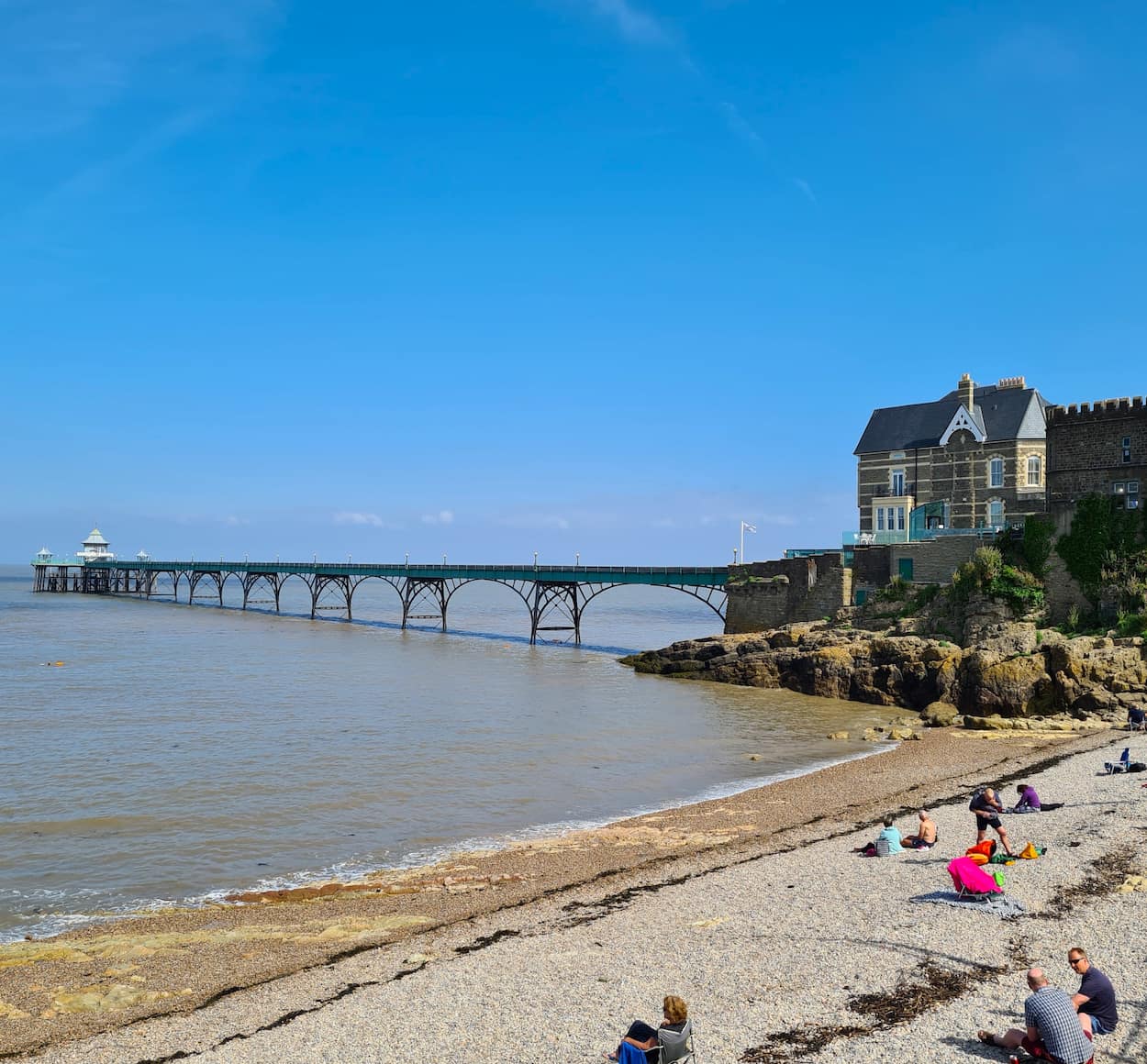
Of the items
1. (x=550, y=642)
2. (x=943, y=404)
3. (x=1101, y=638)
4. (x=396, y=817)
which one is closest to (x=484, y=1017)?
(x=396, y=817)

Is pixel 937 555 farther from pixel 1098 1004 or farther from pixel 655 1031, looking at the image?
pixel 655 1031

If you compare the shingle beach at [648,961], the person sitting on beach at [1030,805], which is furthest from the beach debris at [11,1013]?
the person sitting on beach at [1030,805]

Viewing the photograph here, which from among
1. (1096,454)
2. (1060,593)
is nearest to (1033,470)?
(1096,454)

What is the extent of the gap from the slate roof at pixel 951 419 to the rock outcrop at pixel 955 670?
12.1m

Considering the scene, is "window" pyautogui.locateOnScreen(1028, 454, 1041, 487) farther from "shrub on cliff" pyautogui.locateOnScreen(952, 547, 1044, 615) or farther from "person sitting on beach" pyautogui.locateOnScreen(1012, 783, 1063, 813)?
"person sitting on beach" pyautogui.locateOnScreen(1012, 783, 1063, 813)

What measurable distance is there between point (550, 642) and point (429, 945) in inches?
1991

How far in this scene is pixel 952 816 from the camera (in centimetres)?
1838

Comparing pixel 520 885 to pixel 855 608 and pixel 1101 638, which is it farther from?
pixel 855 608

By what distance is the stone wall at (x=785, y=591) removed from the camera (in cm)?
4419

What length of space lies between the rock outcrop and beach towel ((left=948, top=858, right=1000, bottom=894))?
731 inches

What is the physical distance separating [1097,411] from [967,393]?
351 inches

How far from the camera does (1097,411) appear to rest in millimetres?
37719

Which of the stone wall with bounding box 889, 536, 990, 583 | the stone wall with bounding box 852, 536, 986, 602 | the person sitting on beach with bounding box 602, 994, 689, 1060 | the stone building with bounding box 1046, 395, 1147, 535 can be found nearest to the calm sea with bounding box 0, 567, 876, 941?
the stone wall with bounding box 852, 536, 986, 602

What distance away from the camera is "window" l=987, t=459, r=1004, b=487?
44500 mm
